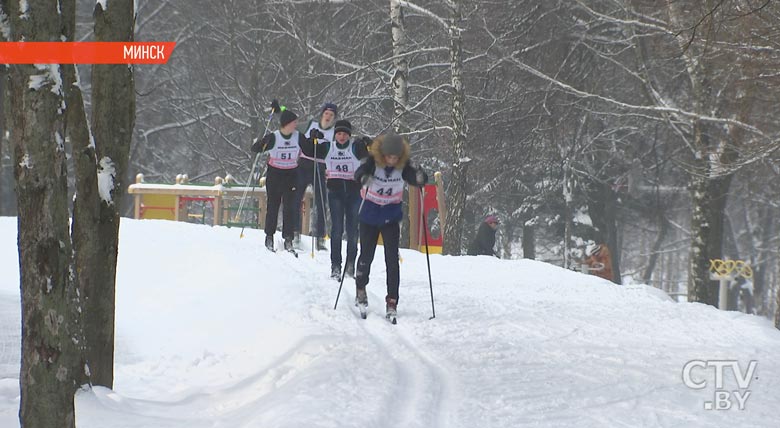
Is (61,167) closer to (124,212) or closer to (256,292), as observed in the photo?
(256,292)

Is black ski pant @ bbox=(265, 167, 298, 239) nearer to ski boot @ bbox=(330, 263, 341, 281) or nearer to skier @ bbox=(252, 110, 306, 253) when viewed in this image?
skier @ bbox=(252, 110, 306, 253)

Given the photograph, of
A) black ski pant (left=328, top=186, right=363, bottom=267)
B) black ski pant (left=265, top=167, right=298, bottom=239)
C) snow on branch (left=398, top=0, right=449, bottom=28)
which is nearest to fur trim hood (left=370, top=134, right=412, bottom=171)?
black ski pant (left=328, top=186, right=363, bottom=267)

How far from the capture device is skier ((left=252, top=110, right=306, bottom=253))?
1251cm

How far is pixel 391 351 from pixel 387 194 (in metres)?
1.88

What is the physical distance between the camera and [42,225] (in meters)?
4.53

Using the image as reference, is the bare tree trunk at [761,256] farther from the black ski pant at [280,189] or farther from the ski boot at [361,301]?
the ski boot at [361,301]

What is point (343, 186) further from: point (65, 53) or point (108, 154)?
point (65, 53)

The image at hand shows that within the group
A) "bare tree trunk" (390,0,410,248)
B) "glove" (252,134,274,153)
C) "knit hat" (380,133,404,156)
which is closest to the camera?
"knit hat" (380,133,404,156)

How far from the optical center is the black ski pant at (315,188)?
13109mm

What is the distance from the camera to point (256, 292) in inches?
411

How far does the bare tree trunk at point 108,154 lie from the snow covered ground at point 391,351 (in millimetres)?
386

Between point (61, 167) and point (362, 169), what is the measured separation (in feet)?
15.9

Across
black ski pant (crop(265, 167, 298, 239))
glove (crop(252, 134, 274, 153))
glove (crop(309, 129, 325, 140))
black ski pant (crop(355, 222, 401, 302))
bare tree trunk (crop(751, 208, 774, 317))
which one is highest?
glove (crop(309, 129, 325, 140))

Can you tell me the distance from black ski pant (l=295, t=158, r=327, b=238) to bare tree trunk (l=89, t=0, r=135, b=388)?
648 cm
